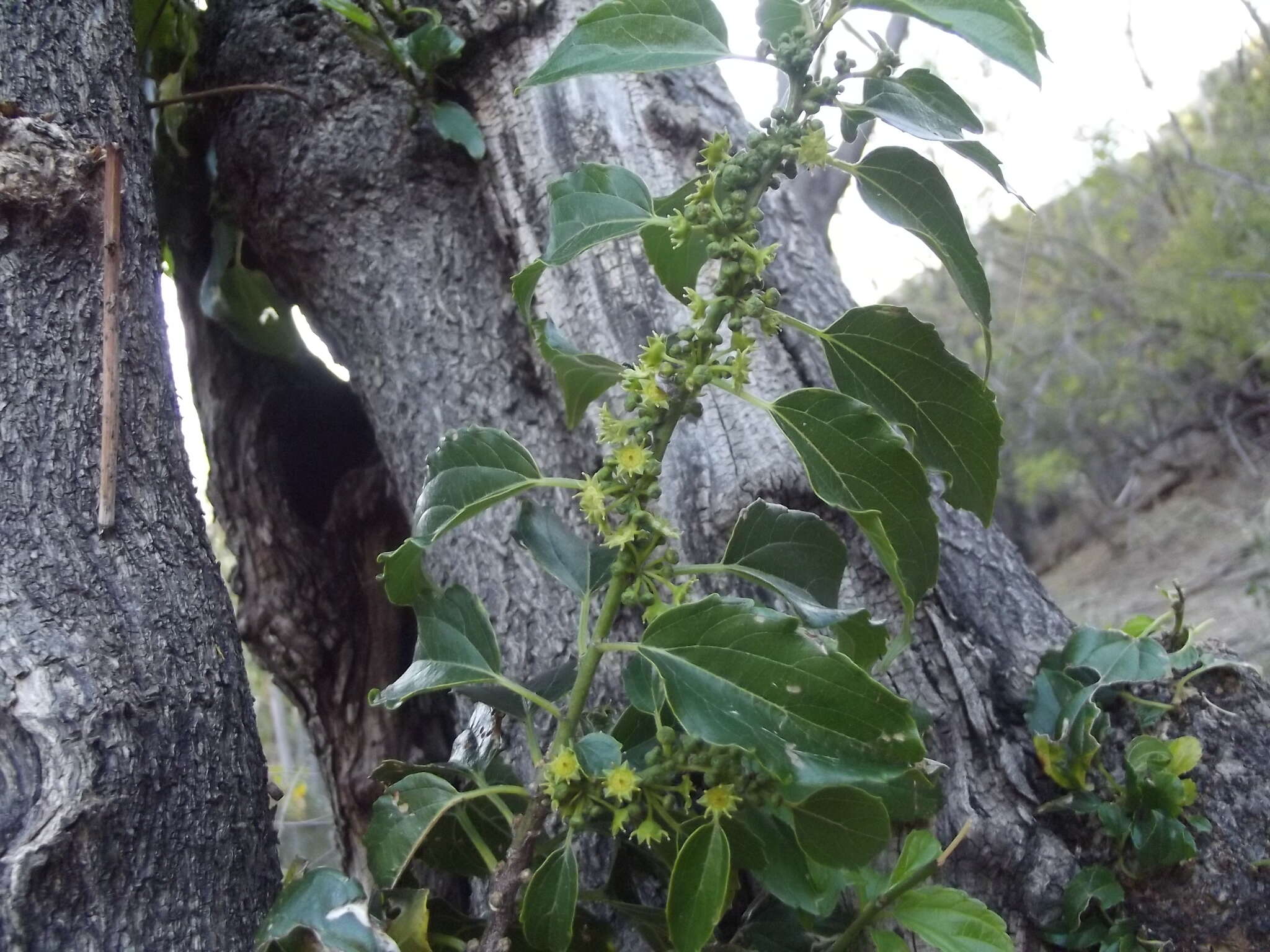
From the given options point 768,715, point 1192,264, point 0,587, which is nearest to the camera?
point 768,715

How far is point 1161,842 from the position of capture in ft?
2.97

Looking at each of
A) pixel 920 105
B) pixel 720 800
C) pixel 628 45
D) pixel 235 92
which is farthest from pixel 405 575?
pixel 235 92

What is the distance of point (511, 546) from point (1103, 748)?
2.27 feet

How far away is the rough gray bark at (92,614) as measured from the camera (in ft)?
2.33

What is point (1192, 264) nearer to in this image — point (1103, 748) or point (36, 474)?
point (1103, 748)

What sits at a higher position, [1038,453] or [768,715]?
[768,715]

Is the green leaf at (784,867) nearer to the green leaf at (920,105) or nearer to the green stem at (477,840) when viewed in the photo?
the green stem at (477,840)

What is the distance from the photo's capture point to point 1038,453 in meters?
5.78

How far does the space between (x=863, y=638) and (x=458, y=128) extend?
2.95 feet

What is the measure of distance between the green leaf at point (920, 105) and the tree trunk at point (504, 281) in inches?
15.9

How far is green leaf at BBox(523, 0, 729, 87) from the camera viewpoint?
2.38ft

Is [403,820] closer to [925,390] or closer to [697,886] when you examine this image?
[697,886]

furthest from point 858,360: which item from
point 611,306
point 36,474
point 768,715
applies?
point 36,474

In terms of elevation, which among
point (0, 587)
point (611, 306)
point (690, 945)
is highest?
point (611, 306)
